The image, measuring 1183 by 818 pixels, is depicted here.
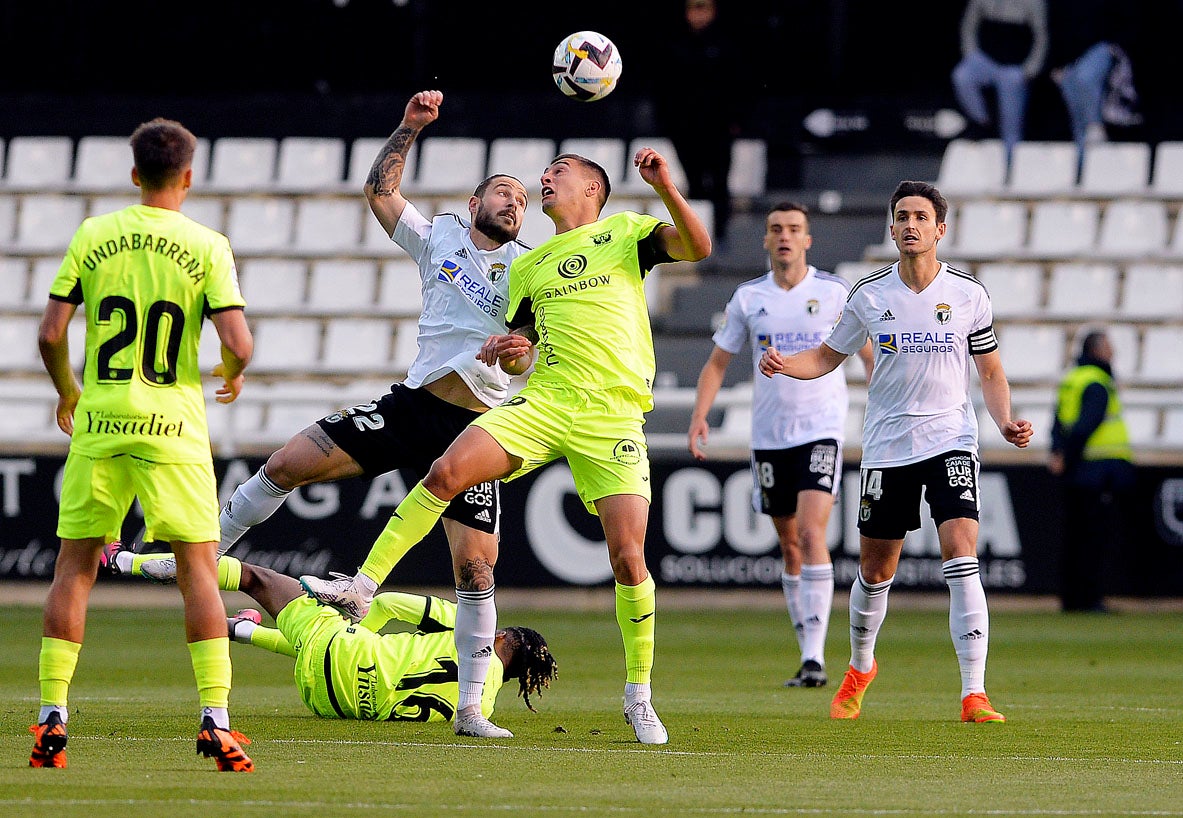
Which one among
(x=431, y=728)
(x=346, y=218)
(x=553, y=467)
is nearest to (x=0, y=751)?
(x=431, y=728)

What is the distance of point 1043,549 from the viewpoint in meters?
14.9

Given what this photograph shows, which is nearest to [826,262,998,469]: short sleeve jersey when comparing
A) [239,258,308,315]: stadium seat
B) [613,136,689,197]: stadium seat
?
[613,136,689,197]: stadium seat

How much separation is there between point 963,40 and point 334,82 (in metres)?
7.12

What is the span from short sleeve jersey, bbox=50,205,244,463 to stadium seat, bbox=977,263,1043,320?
41.8ft

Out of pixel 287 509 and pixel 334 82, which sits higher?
pixel 334 82

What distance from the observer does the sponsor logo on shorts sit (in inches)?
275

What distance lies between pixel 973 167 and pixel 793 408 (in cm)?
917

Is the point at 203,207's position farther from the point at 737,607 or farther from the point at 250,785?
the point at 250,785

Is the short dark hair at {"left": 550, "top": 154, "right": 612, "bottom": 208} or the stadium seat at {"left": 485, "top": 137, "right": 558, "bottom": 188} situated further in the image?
the stadium seat at {"left": 485, "top": 137, "right": 558, "bottom": 188}

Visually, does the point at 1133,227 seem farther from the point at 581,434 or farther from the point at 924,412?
the point at 581,434

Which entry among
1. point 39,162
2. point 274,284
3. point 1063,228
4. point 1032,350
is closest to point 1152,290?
point 1063,228

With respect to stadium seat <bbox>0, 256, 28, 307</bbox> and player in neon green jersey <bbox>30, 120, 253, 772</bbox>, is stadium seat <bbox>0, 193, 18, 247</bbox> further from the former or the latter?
player in neon green jersey <bbox>30, 120, 253, 772</bbox>

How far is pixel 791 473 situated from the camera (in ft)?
34.1

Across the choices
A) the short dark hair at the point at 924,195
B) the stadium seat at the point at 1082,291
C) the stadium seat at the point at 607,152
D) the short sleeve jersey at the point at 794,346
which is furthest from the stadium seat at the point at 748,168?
the short dark hair at the point at 924,195
